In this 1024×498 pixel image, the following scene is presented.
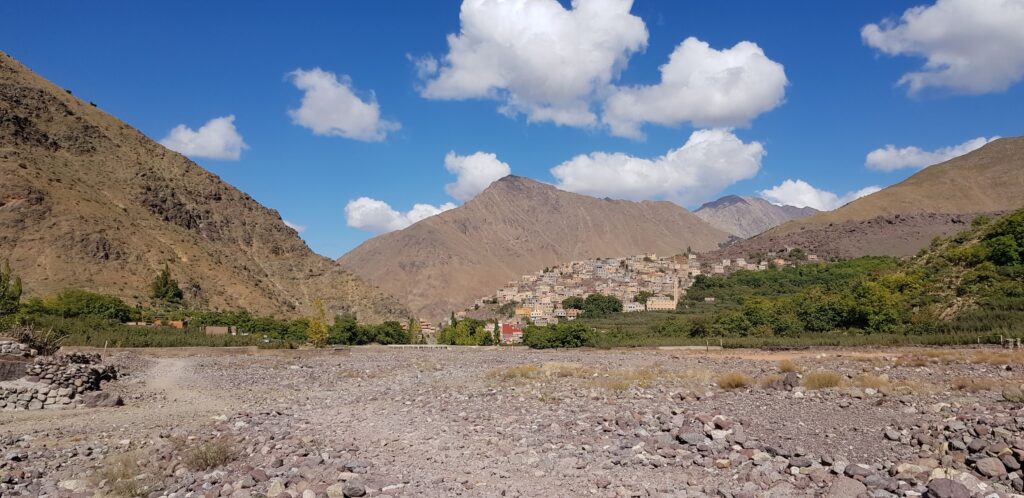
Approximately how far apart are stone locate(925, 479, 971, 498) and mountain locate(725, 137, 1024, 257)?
511 ft

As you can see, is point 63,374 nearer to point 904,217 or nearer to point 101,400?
point 101,400

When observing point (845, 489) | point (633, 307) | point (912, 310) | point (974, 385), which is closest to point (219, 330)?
point (974, 385)

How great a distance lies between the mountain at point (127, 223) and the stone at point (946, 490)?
7312cm

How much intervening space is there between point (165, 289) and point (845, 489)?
72639 mm

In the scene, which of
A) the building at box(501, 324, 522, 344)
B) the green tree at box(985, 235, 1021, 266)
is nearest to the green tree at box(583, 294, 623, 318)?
the building at box(501, 324, 522, 344)

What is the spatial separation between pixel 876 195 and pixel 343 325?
189042mm

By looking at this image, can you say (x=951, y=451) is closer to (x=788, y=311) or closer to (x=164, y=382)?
(x=164, y=382)

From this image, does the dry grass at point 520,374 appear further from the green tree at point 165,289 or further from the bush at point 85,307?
the green tree at point 165,289

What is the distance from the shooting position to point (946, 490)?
7070 millimetres

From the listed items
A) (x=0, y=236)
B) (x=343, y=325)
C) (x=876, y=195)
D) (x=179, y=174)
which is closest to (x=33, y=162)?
(x=0, y=236)

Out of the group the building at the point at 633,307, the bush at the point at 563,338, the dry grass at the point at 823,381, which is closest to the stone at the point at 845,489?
the dry grass at the point at 823,381

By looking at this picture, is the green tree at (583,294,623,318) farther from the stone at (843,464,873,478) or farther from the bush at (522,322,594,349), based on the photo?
the stone at (843,464,873,478)

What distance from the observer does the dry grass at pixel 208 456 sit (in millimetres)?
9930

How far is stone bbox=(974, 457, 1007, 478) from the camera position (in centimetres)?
796
